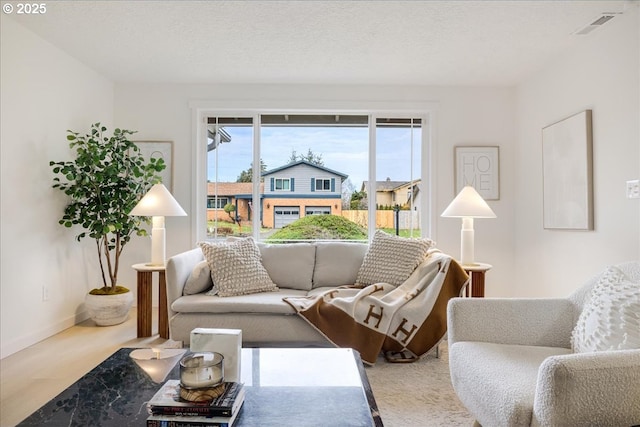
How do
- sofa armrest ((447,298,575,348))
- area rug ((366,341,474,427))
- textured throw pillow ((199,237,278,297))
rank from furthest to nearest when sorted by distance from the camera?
textured throw pillow ((199,237,278,297)) < area rug ((366,341,474,427)) < sofa armrest ((447,298,575,348))

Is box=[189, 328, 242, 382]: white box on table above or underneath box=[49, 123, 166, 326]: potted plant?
underneath

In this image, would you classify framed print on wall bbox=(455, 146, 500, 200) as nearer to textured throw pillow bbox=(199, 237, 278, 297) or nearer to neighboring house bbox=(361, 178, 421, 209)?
neighboring house bbox=(361, 178, 421, 209)

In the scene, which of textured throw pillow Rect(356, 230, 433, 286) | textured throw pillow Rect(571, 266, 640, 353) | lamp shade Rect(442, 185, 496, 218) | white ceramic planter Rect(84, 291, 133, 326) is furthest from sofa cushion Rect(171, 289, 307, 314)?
textured throw pillow Rect(571, 266, 640, 353)

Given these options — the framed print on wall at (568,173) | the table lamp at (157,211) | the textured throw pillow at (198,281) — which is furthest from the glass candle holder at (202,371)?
the framed print on wall at (568,173)

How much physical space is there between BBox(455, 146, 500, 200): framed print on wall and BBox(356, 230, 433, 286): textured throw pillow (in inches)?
53.3

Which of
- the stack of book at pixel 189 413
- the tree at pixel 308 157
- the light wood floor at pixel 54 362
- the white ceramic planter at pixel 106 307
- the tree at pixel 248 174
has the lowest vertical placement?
the light wood floor at pixel 54 362

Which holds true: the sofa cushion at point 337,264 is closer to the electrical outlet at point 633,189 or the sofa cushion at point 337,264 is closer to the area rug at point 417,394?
the area rug at point 417,394

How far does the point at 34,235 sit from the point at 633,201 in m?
4.28

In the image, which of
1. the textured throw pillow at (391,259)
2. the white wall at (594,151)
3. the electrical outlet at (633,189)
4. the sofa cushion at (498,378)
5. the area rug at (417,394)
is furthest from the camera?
the textured throw pillow at (391,259)

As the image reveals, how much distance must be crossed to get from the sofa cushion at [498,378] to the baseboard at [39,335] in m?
2.98

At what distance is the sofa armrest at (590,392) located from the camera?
46.8 inches

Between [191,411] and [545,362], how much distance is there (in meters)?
1.04

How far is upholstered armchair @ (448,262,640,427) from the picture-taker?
3.92 ft

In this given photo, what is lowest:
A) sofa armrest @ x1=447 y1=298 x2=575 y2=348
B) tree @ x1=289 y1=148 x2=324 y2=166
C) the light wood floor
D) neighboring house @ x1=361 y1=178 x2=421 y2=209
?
the light wood floor
